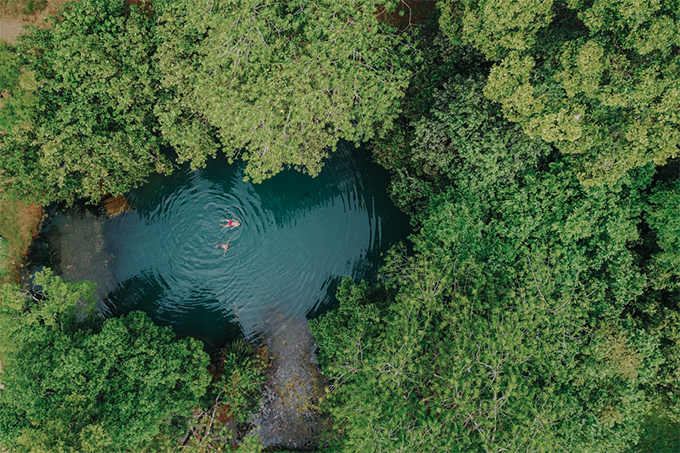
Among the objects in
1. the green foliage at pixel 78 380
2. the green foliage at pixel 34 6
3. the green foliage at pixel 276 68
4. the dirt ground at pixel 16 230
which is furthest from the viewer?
the dirt ground at pixel 16 230

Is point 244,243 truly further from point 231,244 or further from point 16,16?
point 16,16

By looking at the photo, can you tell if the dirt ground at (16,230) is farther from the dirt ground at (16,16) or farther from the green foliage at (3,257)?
the dirt ground at (16,16)

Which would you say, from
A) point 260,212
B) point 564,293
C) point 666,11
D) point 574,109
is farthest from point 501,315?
point 260,212

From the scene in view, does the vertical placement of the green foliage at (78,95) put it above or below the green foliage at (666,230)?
above

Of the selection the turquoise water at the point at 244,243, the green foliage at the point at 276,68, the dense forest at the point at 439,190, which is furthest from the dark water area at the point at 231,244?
the green foliage at the point at 276,68

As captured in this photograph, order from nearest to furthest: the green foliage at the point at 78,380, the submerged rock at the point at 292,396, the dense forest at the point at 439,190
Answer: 1. the dense forest at the point at 439,190
2. the green foliage at the point at 78,380
3. the submerged rock at the point at 292,396

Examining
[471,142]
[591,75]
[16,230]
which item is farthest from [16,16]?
[591,75]
